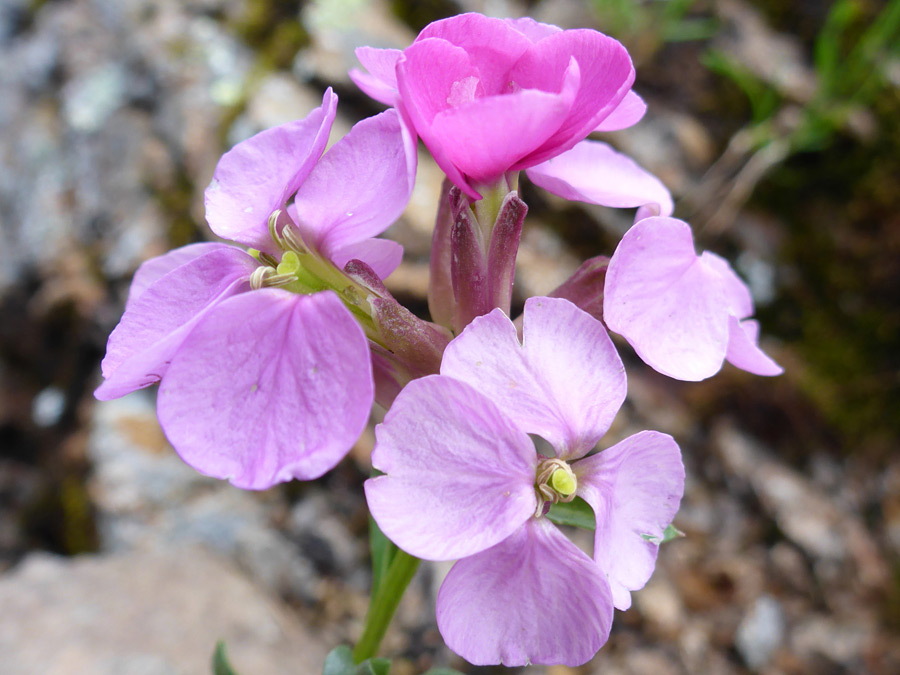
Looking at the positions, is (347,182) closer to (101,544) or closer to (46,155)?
(101,544)

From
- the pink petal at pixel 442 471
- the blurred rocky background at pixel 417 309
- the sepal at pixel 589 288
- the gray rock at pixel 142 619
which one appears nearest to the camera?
the pink petal at pixel 442 471

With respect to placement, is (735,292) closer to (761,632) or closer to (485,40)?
(485,40)

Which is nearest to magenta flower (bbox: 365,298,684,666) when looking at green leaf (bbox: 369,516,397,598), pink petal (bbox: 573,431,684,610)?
pink petal (bbox: 573,431,684,610)

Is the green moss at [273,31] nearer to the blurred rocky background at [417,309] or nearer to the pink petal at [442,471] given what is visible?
the blurred rocky background at [417,309]

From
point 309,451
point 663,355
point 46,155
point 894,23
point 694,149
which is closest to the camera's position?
point 309,451

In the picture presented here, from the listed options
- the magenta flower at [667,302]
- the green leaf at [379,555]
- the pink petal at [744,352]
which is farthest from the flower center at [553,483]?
the green leaf at [379,555]

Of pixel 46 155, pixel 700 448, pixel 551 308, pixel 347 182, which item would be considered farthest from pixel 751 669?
pixel 46 155

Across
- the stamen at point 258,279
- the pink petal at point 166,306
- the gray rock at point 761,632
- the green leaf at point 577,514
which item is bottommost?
the gray rock at point 761,632
